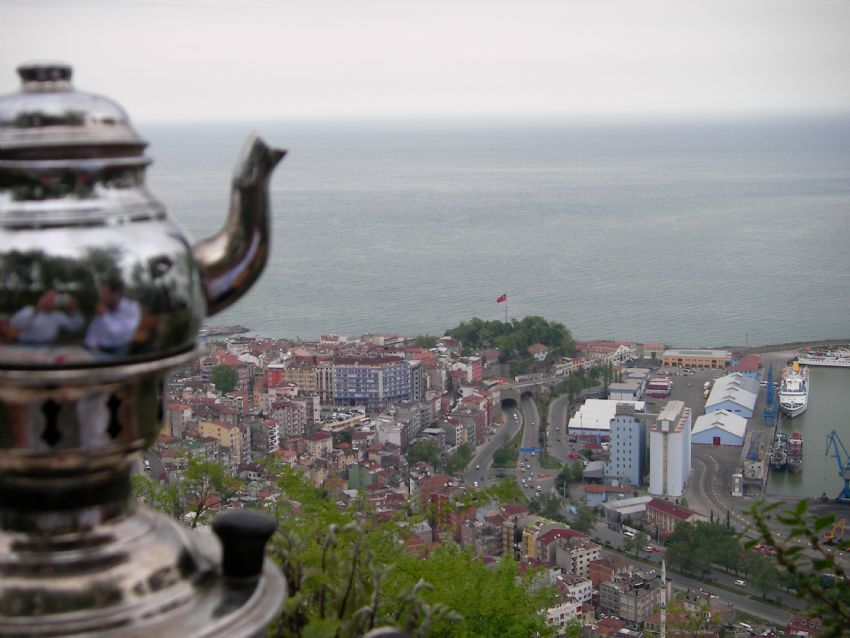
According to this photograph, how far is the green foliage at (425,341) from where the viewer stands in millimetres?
16880

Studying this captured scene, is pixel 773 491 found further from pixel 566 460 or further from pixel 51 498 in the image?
pixel 51 498

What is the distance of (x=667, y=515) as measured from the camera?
1023cm

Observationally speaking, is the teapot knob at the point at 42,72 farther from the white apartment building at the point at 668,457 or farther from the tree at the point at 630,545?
the white apartment building at the point at 668,457

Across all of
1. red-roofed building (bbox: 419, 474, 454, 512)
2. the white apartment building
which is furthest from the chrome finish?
the white apartment building

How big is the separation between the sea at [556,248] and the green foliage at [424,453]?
3292 mm

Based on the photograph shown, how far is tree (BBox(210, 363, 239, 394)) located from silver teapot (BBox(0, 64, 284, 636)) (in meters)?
14.1

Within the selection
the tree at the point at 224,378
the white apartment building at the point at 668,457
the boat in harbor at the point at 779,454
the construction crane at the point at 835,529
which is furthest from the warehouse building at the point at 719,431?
the construction crane at the point at 835,529

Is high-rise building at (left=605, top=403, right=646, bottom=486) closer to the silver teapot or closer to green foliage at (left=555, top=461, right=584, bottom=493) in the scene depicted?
green foliage at (left=555, top=461, right=584, bottom=493)

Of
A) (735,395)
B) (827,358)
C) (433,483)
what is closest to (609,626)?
(433,483)

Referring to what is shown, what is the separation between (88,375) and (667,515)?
10.2 meters

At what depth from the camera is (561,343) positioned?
17.0 m

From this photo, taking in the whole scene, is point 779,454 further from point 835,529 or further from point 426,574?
point 426,574

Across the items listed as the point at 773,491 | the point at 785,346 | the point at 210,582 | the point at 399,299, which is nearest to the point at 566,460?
the point at 773,491

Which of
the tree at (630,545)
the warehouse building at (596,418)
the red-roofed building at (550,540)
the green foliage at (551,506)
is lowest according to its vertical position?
the tree at (630,545)
